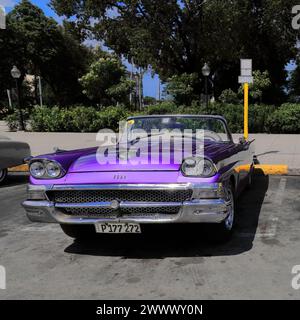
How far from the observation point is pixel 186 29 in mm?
25891

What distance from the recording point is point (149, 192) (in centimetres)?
418

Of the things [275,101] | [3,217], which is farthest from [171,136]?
[275,101]

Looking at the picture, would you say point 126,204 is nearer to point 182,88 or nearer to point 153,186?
point 153,186

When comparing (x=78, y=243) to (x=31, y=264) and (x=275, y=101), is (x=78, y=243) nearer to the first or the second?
(x=31, y=264)

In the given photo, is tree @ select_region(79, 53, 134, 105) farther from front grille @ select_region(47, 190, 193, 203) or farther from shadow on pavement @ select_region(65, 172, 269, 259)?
front grille @ select_region(47, 190, 193, 203)

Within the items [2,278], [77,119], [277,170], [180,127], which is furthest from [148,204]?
[77,119]

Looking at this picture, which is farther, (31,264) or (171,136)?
(171,136)

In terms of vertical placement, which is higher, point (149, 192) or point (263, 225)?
point (149, 192)

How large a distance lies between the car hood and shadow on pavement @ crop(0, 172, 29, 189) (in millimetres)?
5097

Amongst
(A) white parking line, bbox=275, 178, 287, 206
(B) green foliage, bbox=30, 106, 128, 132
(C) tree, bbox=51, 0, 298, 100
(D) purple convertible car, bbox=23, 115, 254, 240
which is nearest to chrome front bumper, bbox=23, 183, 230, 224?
(D) purple convertible car, bbox=23, 115, 254, 240

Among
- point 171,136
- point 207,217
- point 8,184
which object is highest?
point 171,136

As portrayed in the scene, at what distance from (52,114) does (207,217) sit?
18.8m

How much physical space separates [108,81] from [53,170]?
31.9 meters

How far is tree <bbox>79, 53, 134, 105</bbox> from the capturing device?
34281mm
